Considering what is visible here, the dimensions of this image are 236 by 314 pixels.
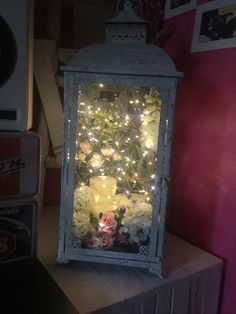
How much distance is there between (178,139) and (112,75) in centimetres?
52

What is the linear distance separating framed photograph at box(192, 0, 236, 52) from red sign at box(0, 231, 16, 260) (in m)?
0.95

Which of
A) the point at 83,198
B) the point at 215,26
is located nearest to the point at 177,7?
the point at 215,26

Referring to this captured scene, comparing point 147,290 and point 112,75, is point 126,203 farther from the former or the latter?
point 112,75

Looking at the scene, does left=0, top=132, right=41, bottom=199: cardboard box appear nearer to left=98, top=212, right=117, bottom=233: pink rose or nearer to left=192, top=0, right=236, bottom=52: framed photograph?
left=98, top=212, right=117, bottom=233: pink rose

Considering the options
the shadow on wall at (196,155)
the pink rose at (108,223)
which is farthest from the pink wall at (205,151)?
the pink rose at (108,223)

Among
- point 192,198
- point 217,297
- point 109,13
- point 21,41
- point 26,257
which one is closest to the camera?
point 21,41

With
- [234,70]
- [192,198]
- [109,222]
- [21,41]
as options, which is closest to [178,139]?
[192,198]

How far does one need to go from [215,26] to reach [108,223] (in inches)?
31.1

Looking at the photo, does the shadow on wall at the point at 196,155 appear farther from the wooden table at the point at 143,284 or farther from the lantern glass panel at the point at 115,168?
the lantern glass panel at the point at 115,168

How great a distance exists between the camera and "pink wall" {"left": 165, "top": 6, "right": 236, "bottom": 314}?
114cm

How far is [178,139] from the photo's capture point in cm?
134

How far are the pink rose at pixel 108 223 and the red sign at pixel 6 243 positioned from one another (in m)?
0.28

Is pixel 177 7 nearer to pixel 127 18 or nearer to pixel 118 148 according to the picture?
pixel 127 18

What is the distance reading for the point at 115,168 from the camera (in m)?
1.07
